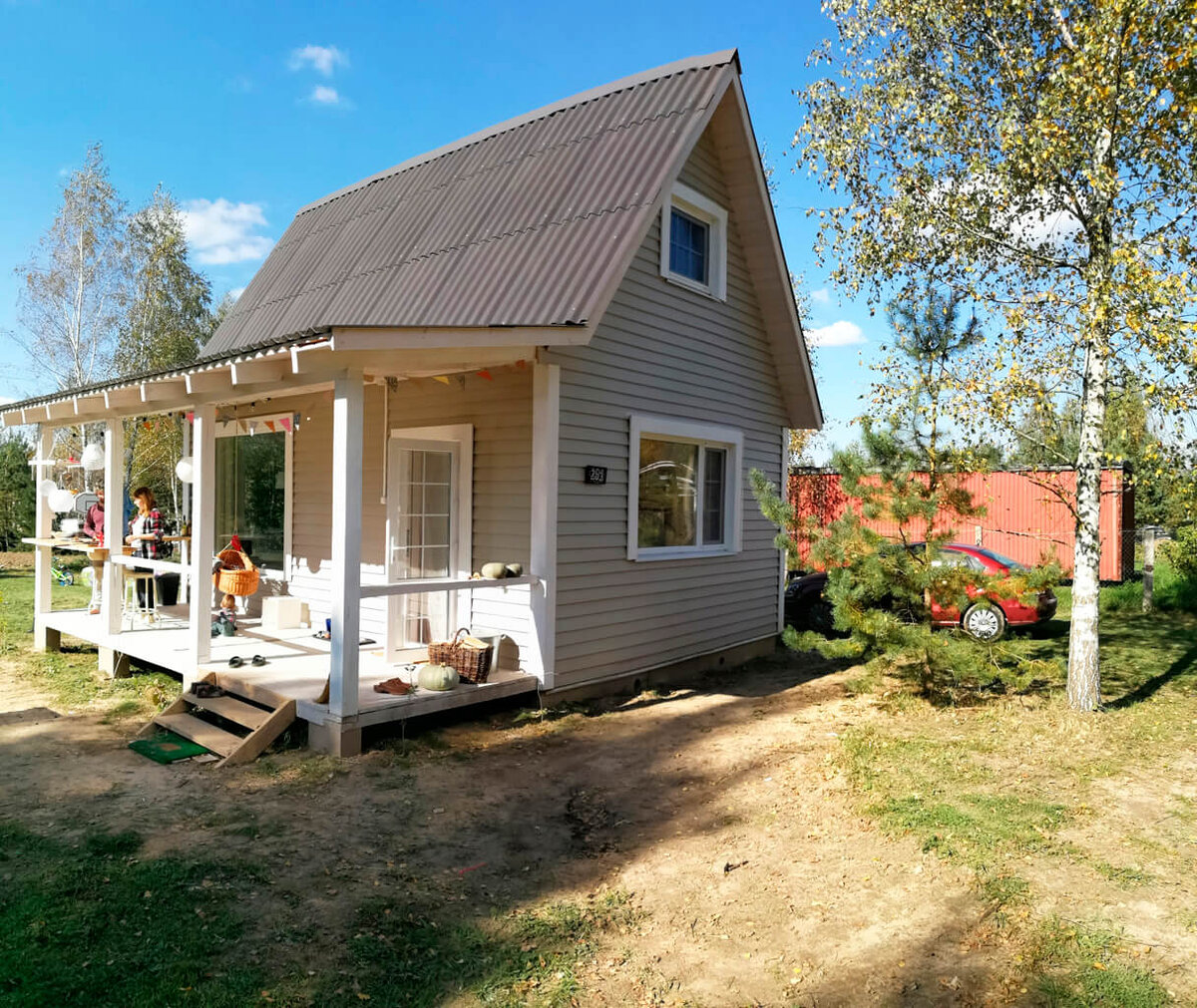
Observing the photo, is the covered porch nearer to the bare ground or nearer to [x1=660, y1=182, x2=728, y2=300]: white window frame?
→ the bare ground

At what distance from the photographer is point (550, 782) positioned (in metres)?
5.60

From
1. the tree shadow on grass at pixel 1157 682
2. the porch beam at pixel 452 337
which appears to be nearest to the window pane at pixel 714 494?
the porch beam at pixel 452 337

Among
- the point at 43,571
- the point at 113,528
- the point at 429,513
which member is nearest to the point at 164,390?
the point at 113,528

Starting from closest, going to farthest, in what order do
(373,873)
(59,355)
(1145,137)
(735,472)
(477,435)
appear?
(373,873), (1145,137), (477,435), (735,472), (59,355)

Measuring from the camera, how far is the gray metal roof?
285 inches

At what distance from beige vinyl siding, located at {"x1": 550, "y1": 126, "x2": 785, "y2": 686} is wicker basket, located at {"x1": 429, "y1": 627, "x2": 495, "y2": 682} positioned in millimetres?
738

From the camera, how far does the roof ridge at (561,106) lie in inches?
328

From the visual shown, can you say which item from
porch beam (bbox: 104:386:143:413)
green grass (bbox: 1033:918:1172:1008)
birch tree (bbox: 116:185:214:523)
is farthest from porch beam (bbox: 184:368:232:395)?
birch tree (bbox: 116:185:214:523)

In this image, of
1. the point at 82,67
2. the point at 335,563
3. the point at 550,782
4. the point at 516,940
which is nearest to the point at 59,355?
the point at 82,67

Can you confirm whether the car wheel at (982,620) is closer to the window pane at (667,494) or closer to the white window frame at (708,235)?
the window pane at (667,494)

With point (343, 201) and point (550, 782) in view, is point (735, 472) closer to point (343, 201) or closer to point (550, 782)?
point (550, 782)

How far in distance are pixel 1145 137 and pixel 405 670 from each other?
25.7 ft

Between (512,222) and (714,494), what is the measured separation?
12.7 feet

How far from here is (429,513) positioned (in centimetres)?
782
